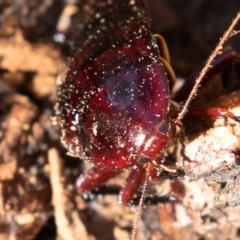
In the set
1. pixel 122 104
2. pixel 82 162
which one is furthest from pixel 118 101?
pixel 82 162

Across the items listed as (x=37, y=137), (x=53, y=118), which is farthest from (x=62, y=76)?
(x=37, y=137)

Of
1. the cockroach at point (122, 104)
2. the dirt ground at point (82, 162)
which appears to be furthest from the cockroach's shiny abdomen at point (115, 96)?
the dirt ground at point (82, 162)

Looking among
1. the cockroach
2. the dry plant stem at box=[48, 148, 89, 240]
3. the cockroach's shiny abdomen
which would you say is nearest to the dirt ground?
the dry plant stem at box=[48, 148, 89, 240]

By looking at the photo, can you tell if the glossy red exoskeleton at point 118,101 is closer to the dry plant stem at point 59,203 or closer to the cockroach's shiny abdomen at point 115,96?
the cockroach's shiny abdomen at point 115,96

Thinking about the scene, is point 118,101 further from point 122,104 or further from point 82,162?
point 82,162

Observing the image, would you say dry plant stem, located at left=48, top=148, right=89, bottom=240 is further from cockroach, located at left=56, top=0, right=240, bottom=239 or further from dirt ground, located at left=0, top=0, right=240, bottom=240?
cockroach, located at left=56, top=0, right=240, bottom=239

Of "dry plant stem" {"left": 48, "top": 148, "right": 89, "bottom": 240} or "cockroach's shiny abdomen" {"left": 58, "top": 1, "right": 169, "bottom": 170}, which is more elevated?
"cockroach's shiny abdomen" {"left": 58, "top": 1, "right": 169, "bottom": 170}
